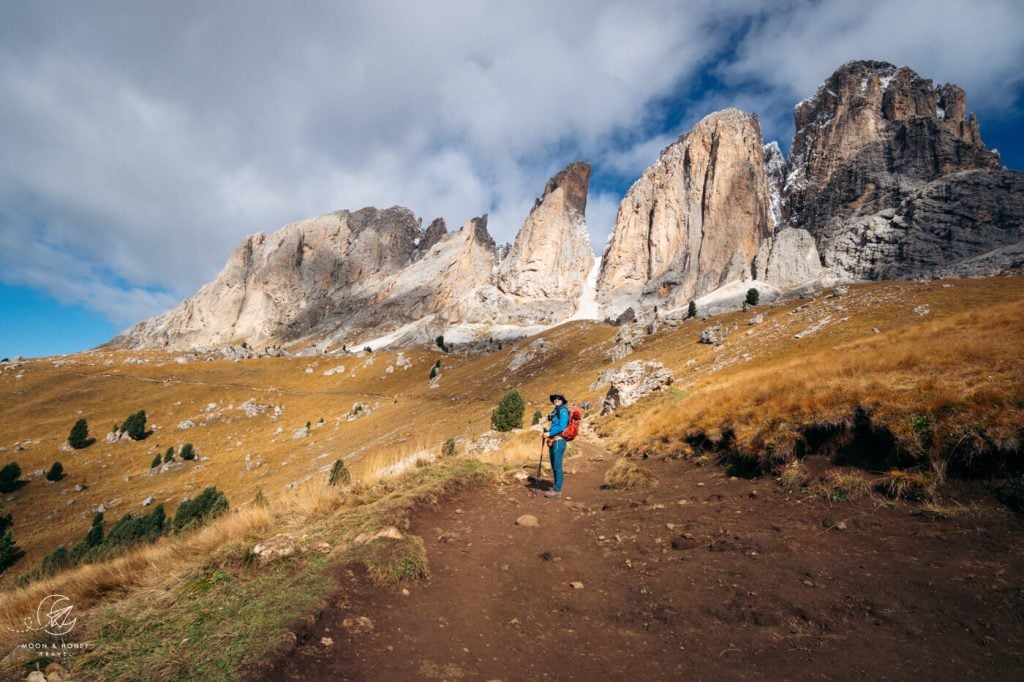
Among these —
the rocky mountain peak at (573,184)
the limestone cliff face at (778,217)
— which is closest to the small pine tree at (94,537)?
the limestone cliff face at (778,217)

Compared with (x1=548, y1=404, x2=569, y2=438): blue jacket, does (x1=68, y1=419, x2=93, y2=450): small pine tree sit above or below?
above

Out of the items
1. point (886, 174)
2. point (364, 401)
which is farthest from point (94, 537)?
point (886, 174)

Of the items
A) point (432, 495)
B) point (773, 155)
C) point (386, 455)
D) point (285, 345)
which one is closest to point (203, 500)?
point (386, 455)

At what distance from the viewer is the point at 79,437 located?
239ft

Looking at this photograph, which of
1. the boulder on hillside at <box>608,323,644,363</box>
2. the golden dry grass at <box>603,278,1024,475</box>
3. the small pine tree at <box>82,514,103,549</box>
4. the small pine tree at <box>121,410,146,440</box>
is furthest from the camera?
the small pine tree at <box>121,410,146,440</box>

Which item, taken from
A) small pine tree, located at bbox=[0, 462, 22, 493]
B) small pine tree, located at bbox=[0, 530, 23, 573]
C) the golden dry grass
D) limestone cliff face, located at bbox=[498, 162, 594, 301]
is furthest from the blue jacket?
limestone cliff face, located at bbox=[498, 162, 594, 301]

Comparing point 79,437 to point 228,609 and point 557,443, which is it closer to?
point 557,443

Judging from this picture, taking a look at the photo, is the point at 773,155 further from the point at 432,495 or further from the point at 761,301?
the point at 432,495

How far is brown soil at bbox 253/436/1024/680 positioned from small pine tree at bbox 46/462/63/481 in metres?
81.8

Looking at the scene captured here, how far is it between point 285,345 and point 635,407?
203m

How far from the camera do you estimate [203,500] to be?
44469 mm

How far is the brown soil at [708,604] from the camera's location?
456 cm

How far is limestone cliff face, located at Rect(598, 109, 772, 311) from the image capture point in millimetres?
143625

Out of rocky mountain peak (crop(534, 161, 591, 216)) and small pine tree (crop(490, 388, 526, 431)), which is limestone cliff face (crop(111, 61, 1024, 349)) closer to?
rocky mountain peak (crop(534, 161, 591, 216))
